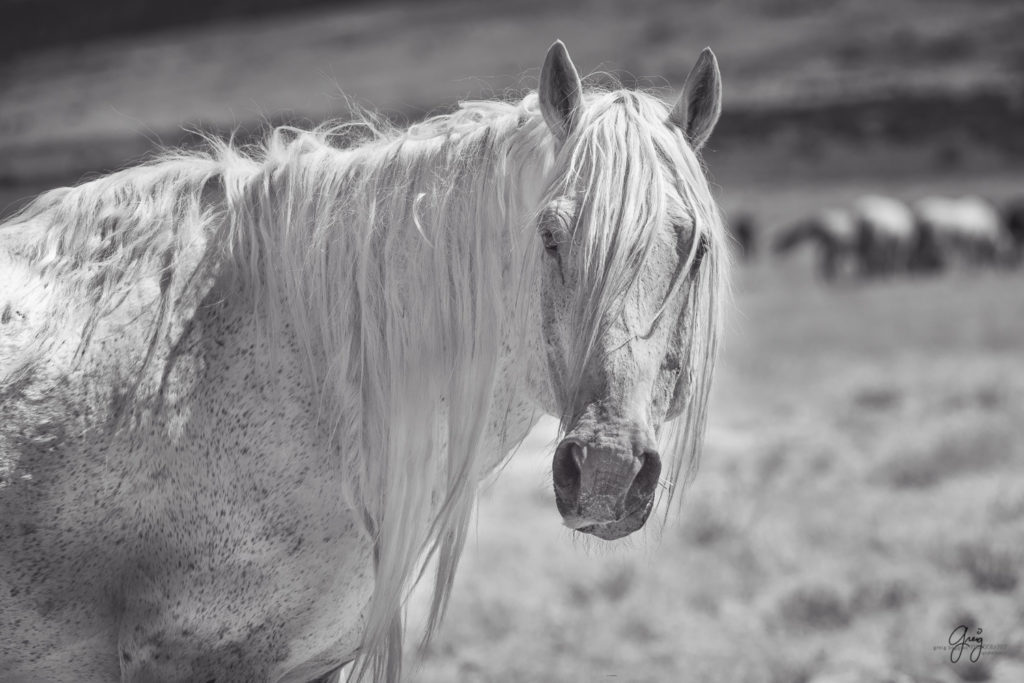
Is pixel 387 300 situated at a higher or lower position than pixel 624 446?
higher

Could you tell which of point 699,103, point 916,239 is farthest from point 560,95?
point 916,239

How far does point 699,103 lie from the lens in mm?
2363

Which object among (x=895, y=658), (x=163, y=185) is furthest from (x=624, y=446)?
(x=895, y=658)

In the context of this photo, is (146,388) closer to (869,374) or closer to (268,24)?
(869,374)

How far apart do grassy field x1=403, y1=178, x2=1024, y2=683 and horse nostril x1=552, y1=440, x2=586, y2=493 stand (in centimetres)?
39

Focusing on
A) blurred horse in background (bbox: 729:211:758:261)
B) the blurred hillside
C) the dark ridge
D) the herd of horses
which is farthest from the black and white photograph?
the dark ridge

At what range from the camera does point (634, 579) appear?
575cm

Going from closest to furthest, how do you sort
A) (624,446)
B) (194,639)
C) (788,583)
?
(624,446) < (194,639) < (788,583)

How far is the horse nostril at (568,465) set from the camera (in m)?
2.00

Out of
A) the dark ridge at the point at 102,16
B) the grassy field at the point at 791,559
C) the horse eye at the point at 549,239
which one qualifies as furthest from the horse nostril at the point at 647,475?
the dark ridge at the point at 102,16

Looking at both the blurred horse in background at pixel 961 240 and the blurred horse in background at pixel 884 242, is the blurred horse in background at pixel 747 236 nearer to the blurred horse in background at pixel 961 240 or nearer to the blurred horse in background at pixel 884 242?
the blurred horse in background at pixel 884 242

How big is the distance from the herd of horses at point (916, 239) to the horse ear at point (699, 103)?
22.8 meters

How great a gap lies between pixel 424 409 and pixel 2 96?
223 ft

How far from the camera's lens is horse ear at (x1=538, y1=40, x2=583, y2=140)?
87.6 inches
